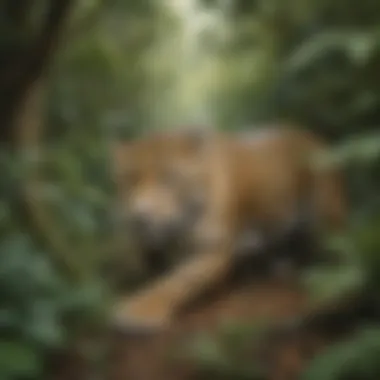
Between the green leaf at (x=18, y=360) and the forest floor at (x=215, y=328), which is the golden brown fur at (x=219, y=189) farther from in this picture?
the green leaf at (x=18, y=360)

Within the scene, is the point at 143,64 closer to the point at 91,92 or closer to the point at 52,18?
the point at 91,92

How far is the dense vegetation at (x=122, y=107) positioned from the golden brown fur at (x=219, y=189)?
0.14 feet

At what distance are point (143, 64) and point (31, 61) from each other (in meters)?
0.35

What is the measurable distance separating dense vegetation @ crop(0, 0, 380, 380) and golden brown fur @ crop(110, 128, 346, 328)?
0.14 ft

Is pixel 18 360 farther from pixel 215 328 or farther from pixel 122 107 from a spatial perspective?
pixel 122 107

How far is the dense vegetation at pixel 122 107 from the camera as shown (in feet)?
3.86

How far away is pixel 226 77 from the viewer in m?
1.67

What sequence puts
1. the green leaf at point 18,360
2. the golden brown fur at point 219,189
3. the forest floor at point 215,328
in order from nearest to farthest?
the green leaf at point 18,360 → the forest floor at point 215,328 → the golden brown fur at point 219,189

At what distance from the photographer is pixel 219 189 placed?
1653 mm

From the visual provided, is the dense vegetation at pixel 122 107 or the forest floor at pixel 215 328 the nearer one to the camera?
the dense vegetation at pixel 122 107

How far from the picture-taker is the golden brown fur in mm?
1534

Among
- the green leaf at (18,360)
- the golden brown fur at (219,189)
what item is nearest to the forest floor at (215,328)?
the golden brown fur at (219,189)

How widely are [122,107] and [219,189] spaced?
250mm

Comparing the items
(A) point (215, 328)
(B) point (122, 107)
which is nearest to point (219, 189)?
(B) point (122, 107)
